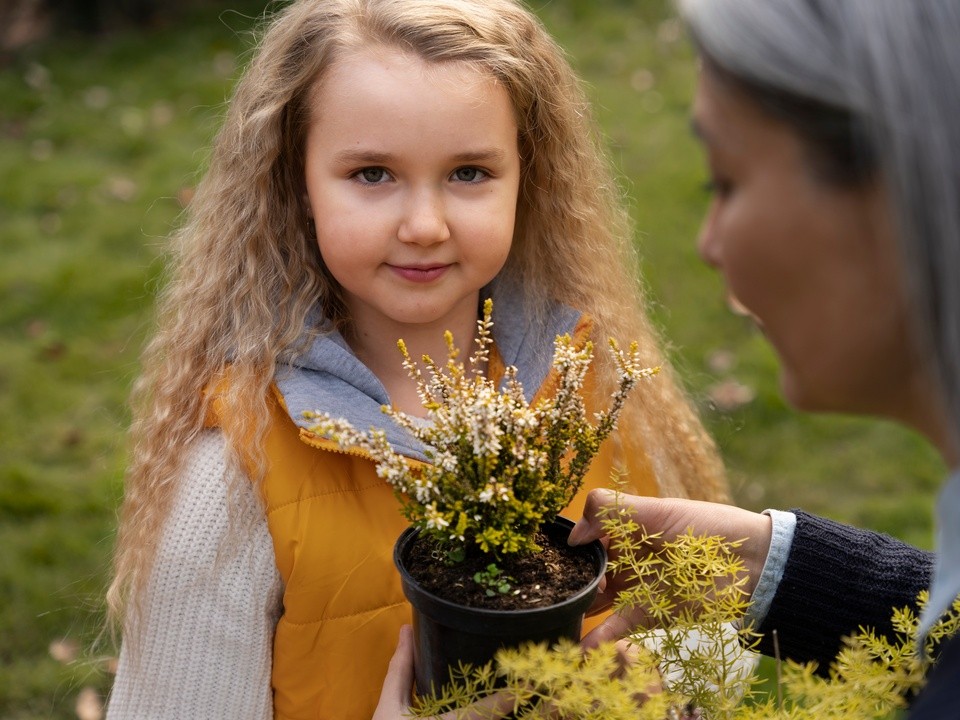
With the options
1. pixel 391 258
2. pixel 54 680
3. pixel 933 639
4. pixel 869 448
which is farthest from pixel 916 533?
pixel 54 680

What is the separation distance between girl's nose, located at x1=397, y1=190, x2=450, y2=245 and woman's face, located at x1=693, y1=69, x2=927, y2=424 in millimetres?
801

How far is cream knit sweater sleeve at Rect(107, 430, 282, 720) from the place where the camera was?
82.8 inches

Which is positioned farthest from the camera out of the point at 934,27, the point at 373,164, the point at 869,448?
the point at 869,448

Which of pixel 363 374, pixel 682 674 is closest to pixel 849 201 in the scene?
pixel 682 674

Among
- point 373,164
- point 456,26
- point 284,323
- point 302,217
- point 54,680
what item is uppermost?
point 456,26

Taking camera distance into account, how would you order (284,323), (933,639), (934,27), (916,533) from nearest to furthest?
1. (934,27)
2. (933,639)
3. (284,323)
4. (916,533)

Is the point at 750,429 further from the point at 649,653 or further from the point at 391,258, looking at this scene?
the point at 649,653

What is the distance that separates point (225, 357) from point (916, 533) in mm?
2838

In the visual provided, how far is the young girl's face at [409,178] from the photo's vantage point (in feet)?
6.82

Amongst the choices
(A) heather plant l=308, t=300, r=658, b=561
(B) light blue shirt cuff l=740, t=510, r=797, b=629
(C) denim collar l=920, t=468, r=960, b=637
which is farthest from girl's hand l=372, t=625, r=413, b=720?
(C) denim collar l=920, t=468, r=960, b=637

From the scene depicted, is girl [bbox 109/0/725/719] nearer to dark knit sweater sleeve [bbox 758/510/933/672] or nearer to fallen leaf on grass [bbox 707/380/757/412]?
dark knit sweater sleeve [bbox 758/510/933/672]

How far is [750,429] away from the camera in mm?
4523

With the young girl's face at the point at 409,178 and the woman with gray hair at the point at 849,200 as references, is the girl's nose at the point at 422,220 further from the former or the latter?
the woman with gray hair at the point at 849,200

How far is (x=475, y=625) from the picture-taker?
165cm
